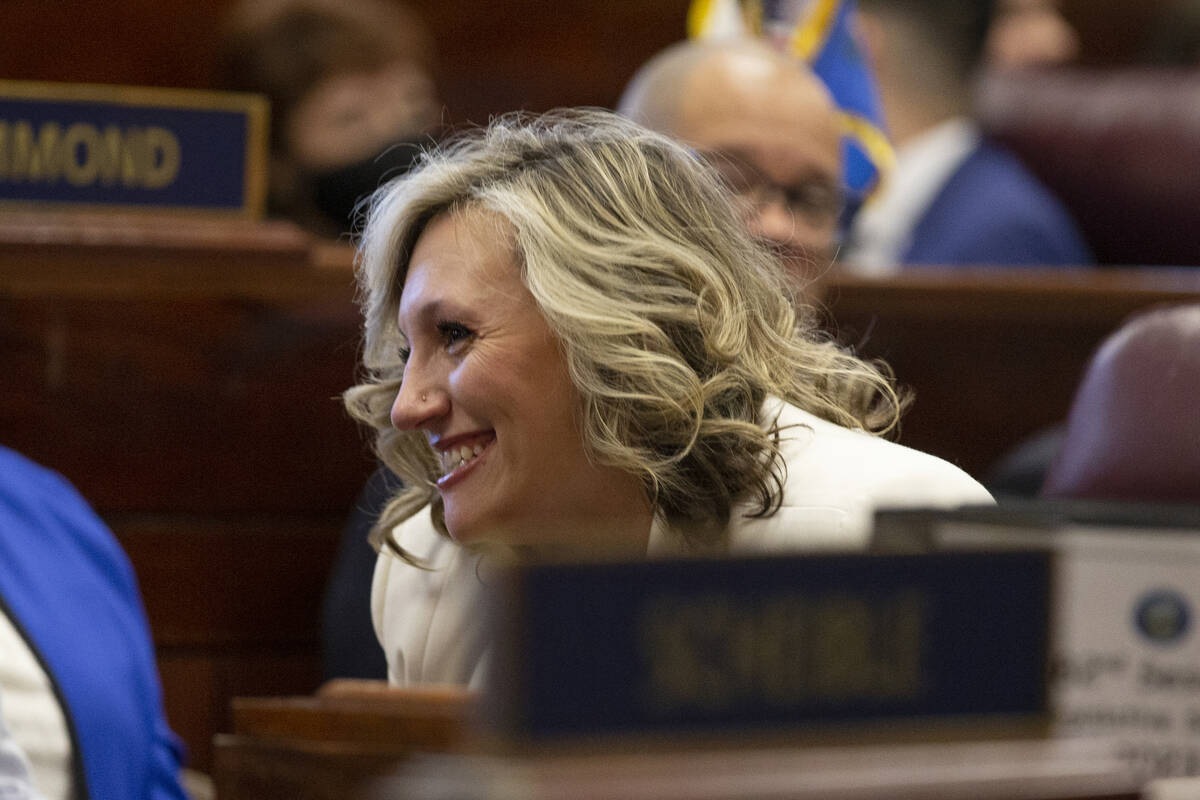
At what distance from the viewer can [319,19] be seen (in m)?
2.60

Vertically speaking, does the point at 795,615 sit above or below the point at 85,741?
above

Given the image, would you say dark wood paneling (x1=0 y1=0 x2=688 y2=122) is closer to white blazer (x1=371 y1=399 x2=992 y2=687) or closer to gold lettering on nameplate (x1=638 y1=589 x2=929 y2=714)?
white blazer (x1=371 y1=399 x2=992 y2=687)

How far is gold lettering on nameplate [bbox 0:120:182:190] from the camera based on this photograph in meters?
1.94

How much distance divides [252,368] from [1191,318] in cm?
130

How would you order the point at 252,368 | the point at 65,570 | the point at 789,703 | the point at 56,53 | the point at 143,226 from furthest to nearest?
the point at 56,53
the point at 252,368
the point at 143,226
the point at 65,570
the point at 789,703

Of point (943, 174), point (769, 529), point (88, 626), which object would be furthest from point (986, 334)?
point (88, 626)

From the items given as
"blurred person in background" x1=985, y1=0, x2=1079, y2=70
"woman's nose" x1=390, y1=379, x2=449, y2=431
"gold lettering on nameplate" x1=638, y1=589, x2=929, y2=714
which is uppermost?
"blurred person in background" x1=985, y1=0, x2=1079, y2=70

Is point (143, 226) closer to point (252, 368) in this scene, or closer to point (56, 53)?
point (252, 368)

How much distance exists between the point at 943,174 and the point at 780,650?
2.82m

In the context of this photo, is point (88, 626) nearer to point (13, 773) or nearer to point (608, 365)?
point (13, 773)

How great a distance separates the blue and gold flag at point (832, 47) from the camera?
2.80 meters

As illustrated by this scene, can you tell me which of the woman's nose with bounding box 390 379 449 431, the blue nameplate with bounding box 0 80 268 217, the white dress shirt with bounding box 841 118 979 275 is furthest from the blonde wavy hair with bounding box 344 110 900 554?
the white dress shirt with bounding box 841 118 979 275

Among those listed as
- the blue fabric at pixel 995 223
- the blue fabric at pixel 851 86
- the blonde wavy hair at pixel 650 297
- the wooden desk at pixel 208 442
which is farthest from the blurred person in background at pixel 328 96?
the blue fabric at pixel 995 223

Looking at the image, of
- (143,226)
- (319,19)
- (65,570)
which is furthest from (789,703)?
(319,19)
